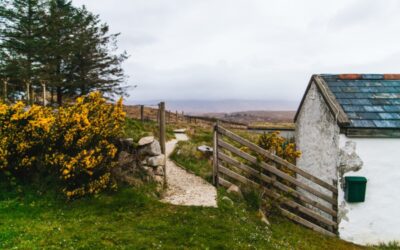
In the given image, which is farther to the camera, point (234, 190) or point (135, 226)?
point (234, 190)

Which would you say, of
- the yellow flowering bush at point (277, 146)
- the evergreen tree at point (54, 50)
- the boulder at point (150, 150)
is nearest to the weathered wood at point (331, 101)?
the yellow flowering bush at point (277, 146)

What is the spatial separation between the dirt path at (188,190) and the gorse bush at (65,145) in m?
1.89

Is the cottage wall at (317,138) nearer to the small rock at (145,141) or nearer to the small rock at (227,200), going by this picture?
the small rock at (227,200)

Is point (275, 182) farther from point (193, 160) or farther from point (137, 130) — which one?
point (137, 130)

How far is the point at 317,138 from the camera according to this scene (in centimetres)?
1117

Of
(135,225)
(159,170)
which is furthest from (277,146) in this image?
(135,225)

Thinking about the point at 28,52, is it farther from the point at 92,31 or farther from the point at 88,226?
the point at 88,226

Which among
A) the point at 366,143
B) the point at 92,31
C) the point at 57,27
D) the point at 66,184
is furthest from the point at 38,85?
the point at 366,143

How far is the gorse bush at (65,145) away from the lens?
27.1 feet

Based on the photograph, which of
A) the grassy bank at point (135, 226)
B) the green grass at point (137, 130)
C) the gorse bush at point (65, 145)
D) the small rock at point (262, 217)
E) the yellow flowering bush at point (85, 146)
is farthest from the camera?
the green grass at point (137, 130)

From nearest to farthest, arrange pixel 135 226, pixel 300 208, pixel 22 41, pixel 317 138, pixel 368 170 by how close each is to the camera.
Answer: pixel 135 226
pixel 300 208
pixel 368 170
pixel 317 138
pixel 22 41

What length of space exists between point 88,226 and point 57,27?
25397 millimetres

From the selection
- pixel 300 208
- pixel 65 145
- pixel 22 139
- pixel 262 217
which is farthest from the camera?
pixel 300 208

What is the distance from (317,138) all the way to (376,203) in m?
2.91
